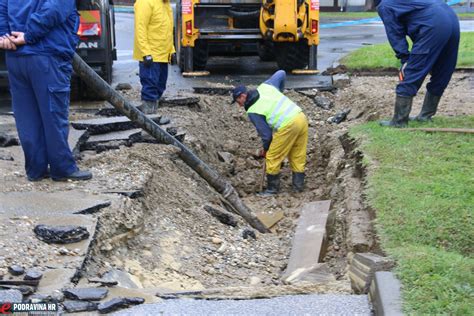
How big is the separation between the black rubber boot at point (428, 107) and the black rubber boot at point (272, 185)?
1797mm

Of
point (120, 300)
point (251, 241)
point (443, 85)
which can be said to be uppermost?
point (443, 85)

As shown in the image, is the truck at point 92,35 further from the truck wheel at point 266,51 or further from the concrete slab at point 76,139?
the truck wheel at point 266,51

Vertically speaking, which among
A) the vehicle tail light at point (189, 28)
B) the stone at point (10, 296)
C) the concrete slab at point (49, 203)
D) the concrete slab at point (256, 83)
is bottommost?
the concrete slab at point (49, 203)

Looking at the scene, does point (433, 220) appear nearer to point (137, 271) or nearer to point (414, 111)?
point (137, 271)

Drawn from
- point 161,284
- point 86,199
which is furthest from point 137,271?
point 86,199

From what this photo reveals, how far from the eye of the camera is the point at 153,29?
9.23 metres

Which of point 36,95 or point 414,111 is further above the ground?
point 36,95

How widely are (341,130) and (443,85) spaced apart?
1774 mm

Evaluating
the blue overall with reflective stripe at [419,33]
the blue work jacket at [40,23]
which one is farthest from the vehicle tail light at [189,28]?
the blue work jacket at [40,23]

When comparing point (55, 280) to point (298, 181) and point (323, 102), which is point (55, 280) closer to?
point (298, 181)

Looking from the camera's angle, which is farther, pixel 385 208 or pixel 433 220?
pixel 385 208

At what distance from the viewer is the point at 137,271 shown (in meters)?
4.87

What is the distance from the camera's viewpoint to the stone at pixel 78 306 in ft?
12.2

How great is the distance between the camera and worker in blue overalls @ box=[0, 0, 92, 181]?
5.54 m
